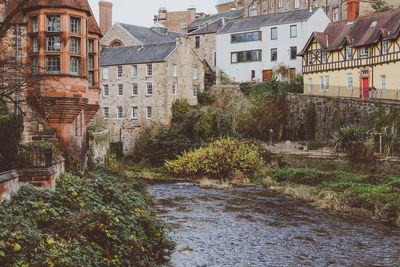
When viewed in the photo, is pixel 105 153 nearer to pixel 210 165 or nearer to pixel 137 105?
pixel 210 165

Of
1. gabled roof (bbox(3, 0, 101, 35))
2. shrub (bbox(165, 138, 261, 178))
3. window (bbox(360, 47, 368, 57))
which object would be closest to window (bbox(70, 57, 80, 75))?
gabled roof (bbox(3, 0, 101, 35))

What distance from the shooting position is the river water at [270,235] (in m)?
14.4

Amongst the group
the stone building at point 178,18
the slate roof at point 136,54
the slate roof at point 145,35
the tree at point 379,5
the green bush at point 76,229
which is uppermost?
the stone building at point 178,18

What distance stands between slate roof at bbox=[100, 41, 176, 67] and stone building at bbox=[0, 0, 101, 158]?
27826 mm

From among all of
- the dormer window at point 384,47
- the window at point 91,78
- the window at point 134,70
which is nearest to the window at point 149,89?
the window at point 134,70

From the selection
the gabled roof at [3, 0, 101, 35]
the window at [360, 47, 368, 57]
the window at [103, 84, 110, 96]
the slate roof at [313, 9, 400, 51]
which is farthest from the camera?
the window at [103, 84, 110, 96]

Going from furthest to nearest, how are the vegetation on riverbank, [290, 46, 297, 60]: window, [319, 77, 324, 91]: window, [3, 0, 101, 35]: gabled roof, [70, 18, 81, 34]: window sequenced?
1. [290, 46, 297, 60]: window
2. [319, 77, 324, 91]: window
3. the vegetation on riverbank
4. [70, 18, 81, 34]: window
5. [3, 0, 101, 35]: gabled roof

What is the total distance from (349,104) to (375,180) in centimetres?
1177

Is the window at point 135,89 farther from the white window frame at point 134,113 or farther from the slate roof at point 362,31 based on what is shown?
the slate roof at point 362,31

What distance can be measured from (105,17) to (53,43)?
138 feet

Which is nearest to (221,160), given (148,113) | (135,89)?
(148,113)

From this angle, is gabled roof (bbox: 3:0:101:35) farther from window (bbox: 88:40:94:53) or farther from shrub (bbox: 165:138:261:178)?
shrub (bbox: 165:138:261:178)

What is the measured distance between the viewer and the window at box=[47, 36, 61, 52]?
1852cm

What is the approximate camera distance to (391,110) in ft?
108
